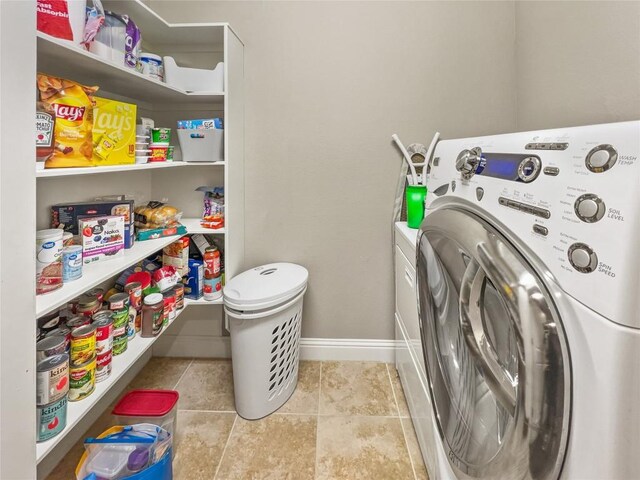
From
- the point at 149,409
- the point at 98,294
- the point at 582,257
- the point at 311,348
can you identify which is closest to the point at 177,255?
the point at 98,294

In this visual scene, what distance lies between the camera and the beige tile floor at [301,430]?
1.22m

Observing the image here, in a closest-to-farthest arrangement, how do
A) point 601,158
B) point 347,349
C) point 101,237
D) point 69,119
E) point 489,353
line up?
point 601,158 < point 489,353 < point 69,119 < point 101,237 < point 347,349

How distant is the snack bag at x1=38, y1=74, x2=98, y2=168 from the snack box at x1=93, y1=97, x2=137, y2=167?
0.11m

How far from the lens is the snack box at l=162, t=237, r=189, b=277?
160 cm

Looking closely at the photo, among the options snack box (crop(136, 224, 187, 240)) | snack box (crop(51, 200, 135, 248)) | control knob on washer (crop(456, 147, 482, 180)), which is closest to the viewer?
control knob on washer (crop(456, 147, 482, 180))

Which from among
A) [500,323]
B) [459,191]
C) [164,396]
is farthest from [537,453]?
[164,396]

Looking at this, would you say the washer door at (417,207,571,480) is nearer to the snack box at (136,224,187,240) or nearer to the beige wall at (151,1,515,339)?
the beige wall at (151,1,515,339)

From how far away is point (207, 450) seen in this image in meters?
1.30

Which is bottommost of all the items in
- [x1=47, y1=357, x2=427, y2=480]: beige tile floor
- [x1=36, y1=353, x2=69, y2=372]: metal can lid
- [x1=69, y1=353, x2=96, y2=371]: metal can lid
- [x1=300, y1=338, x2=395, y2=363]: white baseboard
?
[x1=47, y1=357, x2=427, y2=480]: beige tile floor

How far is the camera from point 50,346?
0.93 meters

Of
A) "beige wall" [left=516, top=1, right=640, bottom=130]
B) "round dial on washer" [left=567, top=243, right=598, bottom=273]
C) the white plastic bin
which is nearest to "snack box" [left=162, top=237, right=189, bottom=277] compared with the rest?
the white plastic bin

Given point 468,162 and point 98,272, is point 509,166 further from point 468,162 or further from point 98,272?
point 98,272

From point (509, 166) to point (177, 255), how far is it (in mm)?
1438

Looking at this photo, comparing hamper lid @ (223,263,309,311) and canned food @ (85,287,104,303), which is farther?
hamper lid @ (223,263,309,311)
